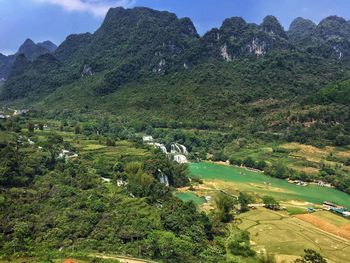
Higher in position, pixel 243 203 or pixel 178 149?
pixel 178 149

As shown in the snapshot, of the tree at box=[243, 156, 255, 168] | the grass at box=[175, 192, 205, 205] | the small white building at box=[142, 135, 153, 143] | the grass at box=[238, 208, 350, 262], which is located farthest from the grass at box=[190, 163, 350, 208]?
the small white building at box=[142, 135, 153, 143]

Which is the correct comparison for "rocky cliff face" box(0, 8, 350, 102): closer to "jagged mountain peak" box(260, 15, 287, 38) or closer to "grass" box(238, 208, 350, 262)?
"jagged mountain peak" box(260, 15, 287, 38)

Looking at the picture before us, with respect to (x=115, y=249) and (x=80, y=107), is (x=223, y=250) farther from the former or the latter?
(x=80, y=107)

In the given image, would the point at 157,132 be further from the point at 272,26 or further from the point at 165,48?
the point at 272,26

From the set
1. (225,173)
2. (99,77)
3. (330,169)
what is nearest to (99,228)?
(225,173)

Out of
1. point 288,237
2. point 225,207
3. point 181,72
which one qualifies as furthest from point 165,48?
point 288,237

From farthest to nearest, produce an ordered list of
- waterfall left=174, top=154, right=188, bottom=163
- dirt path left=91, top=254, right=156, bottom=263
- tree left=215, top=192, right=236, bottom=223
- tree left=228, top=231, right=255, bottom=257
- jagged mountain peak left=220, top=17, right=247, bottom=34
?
1. jagged mountain peak left=220, top=17, right=247, bottom=34
2. waterfall left=174, top=154, right=188, bottom=163
3. tree left=215, top=192, right=236, bottom=223
4. tree left=228, top=231, right=255, bottom=257
5. dirt path left=91, top=254, right=156, bottom=263

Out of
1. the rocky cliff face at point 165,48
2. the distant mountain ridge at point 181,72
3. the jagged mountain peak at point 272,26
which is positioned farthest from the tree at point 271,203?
the jagged mountain peak at point 272,26
